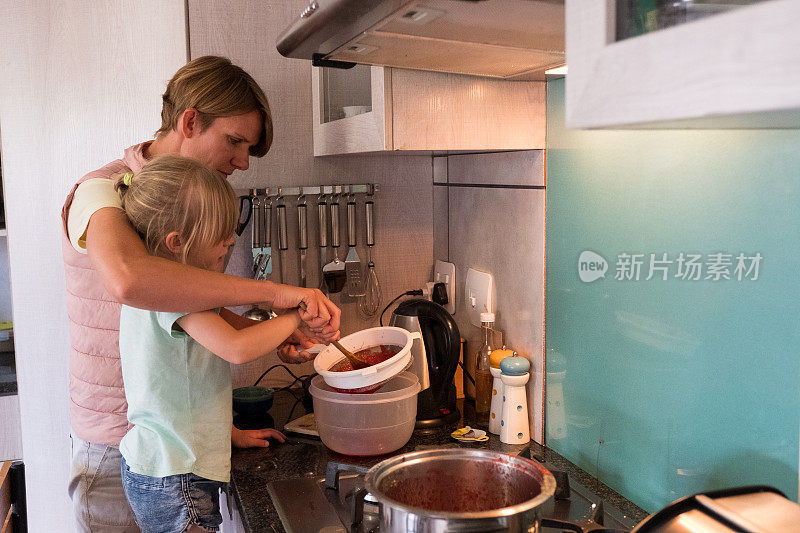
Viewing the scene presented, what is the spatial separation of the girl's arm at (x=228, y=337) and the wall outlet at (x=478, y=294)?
62 cm

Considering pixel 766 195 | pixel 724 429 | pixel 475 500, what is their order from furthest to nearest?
pixel 475 500, pixel 724 429, pixel 766 195

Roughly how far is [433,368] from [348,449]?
292 mm

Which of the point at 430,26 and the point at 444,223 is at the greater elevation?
the point at 430,26

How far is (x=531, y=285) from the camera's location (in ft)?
5.07

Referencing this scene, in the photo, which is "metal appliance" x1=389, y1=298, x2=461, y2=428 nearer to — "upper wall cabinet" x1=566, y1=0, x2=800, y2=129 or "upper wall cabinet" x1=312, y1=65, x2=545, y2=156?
"upper wall cabinet" x1=312, y1=65, x2=545, y2=156

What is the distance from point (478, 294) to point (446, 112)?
53 centimetres

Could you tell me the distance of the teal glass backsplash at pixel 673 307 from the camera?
931mm

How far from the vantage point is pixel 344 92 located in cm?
170

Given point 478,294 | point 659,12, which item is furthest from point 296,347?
point 659,12

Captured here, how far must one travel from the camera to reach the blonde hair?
1.49 m

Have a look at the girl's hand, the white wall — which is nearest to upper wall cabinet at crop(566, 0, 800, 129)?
the girl's hand

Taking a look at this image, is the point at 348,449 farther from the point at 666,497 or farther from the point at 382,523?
the point at 666,497

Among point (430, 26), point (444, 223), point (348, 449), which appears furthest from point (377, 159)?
point (430, 26)

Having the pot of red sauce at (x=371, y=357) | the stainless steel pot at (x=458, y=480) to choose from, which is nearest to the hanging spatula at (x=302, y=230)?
the pot of red sauce at (x=371, y=357)
